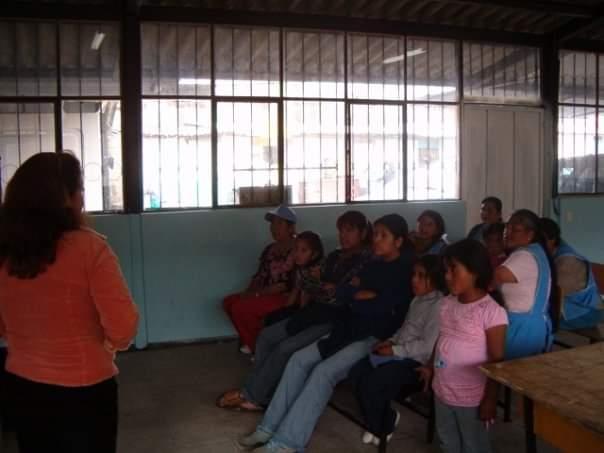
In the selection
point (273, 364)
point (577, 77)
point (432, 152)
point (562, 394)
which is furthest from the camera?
point (577, 77)

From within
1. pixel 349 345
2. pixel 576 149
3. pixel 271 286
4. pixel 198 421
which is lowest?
pixel 198 421

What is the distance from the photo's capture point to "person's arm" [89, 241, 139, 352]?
1763mm

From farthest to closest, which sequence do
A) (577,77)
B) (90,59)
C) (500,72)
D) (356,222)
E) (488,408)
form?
(577,77) → (500,72) → (90,59) → (356,222) → (488,408)

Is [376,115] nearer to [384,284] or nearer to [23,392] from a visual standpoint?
[384,284]

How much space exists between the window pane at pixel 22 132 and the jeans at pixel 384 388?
3218 millimetres

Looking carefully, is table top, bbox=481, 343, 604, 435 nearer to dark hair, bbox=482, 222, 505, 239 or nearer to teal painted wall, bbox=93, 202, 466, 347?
dark hair, bbox=482, 222, 505, 239

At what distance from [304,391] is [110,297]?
1.59 m

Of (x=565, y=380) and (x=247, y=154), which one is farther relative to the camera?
(x=247, y=154)

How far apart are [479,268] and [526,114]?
14.2 feet

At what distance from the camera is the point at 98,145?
4.98 metres

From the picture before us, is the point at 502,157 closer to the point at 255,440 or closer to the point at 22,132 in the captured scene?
the point at 255,440

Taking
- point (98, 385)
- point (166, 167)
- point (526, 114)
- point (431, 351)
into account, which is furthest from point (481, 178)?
point (98, 385)

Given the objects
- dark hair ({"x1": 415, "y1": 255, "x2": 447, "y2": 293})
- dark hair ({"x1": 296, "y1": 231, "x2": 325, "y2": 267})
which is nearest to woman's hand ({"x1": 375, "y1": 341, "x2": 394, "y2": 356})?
dark hair ({"x1": 415, "y1": 255, "x2": 447, "y2": 293})

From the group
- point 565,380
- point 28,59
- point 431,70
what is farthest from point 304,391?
point 431,70
